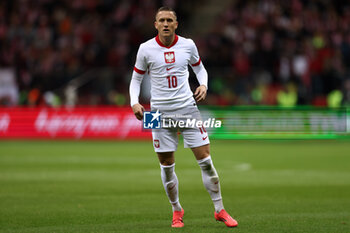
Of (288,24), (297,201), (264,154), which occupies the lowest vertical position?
(264,154)

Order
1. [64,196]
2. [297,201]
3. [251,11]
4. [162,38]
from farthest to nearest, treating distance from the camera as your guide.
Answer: [251,11]
[64,196]
[297,201]
[162,38]

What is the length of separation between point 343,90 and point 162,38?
57.2 ft

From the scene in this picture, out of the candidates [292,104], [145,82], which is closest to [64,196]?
[145,82]

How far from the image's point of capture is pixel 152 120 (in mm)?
7953

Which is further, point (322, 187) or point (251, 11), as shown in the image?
point (251, 11)

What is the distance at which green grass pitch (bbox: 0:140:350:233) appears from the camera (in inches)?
331

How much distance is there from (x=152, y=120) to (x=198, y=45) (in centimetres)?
2050

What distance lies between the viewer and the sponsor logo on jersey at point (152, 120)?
25.9 ft

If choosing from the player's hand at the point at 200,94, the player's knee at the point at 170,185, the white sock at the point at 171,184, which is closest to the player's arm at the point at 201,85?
the player's hand at the point at 200,94

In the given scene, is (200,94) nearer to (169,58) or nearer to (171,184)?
(169,58)

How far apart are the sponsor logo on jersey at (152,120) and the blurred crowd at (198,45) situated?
1678 cm

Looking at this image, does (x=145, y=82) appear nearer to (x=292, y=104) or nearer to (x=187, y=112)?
(x=292, y=104)

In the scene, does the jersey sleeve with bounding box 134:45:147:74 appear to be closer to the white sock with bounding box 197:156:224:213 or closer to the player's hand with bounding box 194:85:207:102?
the player's hand with bounding box 194:85:207:102

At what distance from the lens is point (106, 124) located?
25250 millimetres
